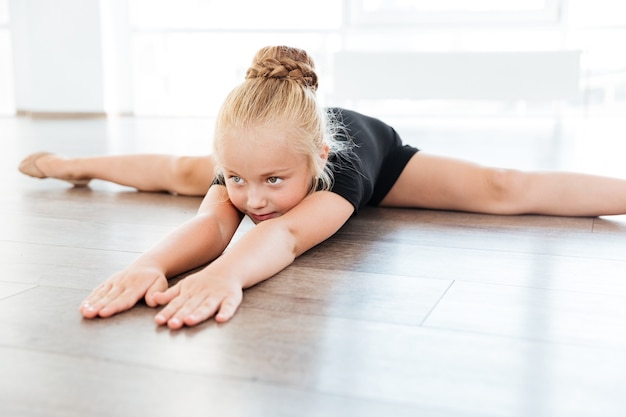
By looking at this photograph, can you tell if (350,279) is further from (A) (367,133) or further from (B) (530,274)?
(A) (367,133)

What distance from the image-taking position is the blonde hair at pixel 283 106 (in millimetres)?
1160

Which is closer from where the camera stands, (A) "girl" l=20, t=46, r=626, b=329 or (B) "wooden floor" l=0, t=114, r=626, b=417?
(B) "wooden floor" l=0, t=114, r=626, b=417

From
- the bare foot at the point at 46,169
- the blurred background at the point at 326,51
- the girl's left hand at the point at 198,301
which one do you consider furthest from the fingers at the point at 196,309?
the blurred background at the point at 326,51

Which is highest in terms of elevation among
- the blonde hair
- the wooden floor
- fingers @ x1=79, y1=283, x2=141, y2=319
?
the blonde hair

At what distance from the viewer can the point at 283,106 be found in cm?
118

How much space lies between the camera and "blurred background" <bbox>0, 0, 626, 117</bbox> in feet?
18.7

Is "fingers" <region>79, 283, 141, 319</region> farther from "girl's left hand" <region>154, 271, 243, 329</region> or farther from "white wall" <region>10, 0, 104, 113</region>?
"white wall" <region>10, 0, 104, 113</region>

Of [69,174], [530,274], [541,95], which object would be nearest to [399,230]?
[530,274]

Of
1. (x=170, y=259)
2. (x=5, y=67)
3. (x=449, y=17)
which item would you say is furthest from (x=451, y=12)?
(x=170, y=259)

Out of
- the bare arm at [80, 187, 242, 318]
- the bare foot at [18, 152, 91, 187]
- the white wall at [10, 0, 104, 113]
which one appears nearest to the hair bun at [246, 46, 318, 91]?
the bare arm at [80, 187, 242, 318]

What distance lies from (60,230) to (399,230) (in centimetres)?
70

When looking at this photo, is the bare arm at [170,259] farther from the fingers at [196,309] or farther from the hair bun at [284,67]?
the hair bun at [284,67]

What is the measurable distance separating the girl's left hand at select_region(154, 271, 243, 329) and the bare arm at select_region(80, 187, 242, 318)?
0.14 ft

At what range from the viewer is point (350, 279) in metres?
1.10
